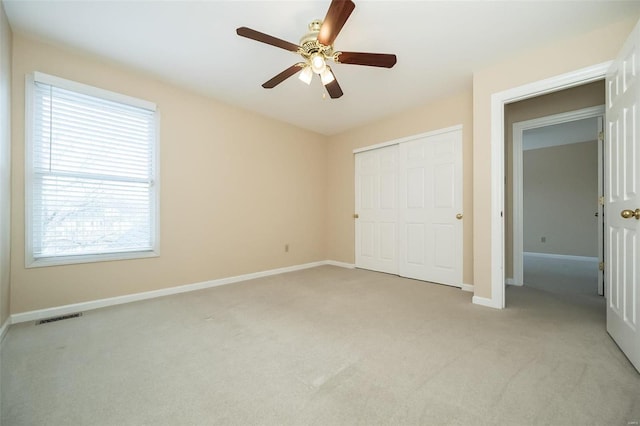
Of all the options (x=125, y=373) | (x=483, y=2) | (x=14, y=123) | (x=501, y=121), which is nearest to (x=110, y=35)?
(x=14, y=123)

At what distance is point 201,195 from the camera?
3344 mm

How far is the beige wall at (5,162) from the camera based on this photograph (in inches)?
75.9

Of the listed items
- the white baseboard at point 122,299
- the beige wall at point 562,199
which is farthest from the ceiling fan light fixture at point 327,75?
the beige wall at point 562,199

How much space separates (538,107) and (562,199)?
12.7 feet

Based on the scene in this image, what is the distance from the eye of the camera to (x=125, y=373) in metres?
1.49

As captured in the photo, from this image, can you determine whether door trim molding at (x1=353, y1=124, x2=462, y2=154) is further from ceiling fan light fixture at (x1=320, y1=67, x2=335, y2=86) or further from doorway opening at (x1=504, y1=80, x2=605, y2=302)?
ceiling fan light fixture at (x1=320, y1=67, x2=335, y2=86)

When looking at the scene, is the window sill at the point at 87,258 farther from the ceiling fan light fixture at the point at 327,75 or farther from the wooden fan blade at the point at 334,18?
the wooden fan blade at the point at 334,18

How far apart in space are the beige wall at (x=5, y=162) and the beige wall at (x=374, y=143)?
401 centimetres

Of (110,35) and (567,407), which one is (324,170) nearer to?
(110,35)

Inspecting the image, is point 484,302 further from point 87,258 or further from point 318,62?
point 87,258

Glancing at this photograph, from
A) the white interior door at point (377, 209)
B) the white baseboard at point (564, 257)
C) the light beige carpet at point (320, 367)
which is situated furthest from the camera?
the white baseboard at point (564, 257)

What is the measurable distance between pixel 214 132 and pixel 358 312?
290 centimetres

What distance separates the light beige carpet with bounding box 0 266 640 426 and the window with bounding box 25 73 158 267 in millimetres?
687

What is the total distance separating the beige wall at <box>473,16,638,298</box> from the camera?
6.96 feet
